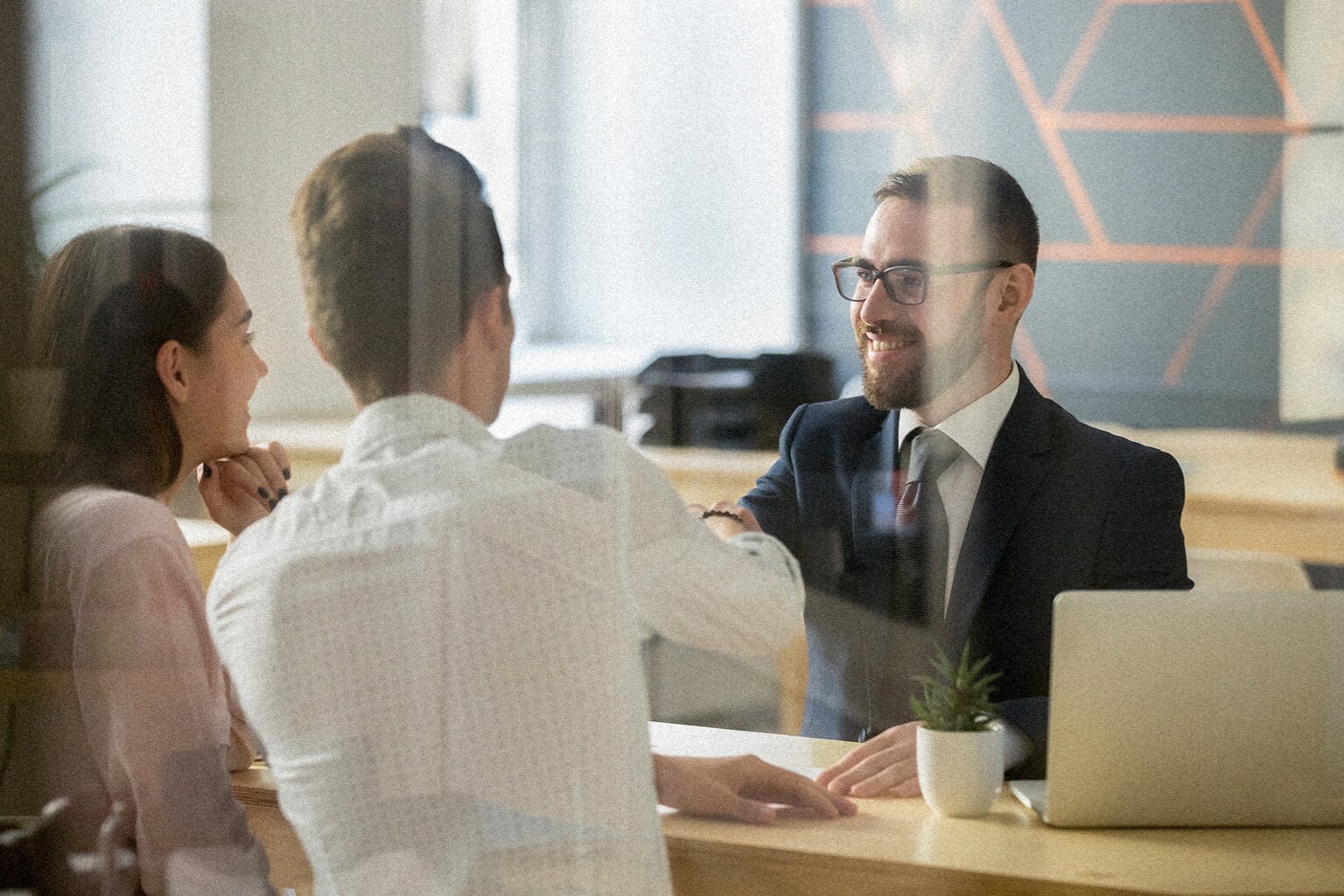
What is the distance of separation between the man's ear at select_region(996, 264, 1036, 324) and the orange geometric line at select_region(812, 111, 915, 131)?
0.63ft

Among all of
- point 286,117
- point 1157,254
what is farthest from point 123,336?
point 1157,254

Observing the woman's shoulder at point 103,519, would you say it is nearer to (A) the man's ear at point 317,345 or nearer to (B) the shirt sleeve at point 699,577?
(A) the man's ear at point 317,345

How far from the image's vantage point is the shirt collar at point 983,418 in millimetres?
1577

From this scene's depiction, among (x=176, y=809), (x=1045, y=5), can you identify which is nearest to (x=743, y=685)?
(x=176, y=809)

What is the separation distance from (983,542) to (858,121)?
0.47 m

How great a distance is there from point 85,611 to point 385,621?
0.54 m

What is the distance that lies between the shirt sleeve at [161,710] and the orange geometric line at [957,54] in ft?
3.11

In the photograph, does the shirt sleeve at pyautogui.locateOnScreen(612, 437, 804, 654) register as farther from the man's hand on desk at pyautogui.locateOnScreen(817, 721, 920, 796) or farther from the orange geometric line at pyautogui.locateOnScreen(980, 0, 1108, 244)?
the orange geometric line at pyautogui.locateOnScreen(980, 0, 1108, 244)

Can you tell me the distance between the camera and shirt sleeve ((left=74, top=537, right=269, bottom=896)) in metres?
1.62

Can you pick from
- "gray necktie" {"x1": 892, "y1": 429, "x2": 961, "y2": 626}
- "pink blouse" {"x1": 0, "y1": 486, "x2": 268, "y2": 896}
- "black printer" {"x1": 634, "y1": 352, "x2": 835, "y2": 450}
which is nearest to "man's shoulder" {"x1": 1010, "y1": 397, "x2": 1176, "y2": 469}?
"gray necktie" {"x1": 892, "y1": 429, "x2": 961, "y2": 626}

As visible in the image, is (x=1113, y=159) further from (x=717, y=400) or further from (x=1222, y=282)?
(x=717, y=400)

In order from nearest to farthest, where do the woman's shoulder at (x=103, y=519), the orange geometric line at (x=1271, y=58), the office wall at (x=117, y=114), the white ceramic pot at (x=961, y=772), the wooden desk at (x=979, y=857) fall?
1. the wooden desk at (x=979, y=857)
2. the white ceramic pot at (x=961, y=772)
3. the orange geometric line at (x=1271, y=58)
4. the woman's shoulder at (x=103, y=519)
5. the office wall at (x=117, y=114)

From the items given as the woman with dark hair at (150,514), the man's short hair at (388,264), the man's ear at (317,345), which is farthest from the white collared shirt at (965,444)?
the woman with dark hair at (150,514)

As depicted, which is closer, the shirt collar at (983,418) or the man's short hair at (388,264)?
the man's short hair at (388,264)
